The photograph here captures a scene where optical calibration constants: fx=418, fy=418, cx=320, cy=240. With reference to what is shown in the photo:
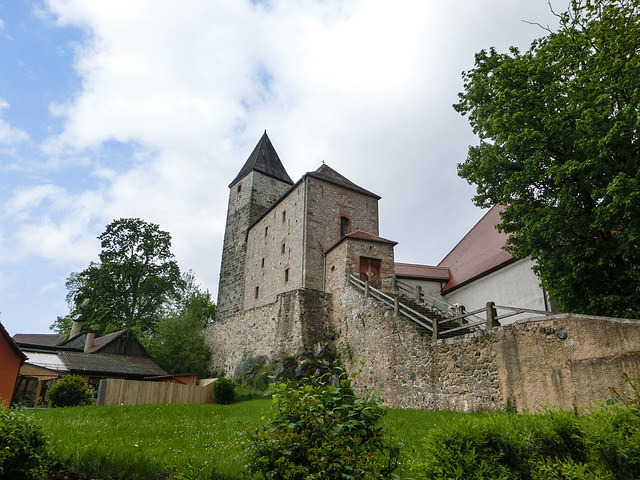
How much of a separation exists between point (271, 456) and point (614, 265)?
10.7 m

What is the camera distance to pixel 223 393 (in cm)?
1681

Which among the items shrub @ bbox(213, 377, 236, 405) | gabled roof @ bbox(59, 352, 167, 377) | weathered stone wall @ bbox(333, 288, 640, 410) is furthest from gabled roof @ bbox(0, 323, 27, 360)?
weathered stone wall @ bbox(333, 288, 640, 410)

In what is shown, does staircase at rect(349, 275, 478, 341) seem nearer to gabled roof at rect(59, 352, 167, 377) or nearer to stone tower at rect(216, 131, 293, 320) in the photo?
stone tower at rect(216, 131, 293, 320)

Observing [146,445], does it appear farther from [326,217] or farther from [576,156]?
[326,217]

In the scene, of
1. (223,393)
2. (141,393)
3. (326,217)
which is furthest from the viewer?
(326,217)

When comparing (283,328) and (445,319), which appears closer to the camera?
(445,319)

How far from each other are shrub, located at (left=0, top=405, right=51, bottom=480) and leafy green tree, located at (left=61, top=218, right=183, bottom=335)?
2987 cm

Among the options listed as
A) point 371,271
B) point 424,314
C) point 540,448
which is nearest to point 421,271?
point 371,271

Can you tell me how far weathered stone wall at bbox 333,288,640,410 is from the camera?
735 centimetres

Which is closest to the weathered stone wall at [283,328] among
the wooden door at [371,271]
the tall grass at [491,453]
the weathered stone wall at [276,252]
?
the weathered stone wall at [276,252]

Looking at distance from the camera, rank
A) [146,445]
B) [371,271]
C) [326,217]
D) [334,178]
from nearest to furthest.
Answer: [146,445], [371,271], [326,217], [334,178]

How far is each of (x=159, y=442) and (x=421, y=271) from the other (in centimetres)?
1683

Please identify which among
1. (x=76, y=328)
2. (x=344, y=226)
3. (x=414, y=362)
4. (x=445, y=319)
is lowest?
(x=414, y=362)

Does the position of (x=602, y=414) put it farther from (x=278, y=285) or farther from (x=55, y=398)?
(x=278, y=285)
